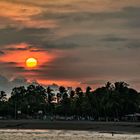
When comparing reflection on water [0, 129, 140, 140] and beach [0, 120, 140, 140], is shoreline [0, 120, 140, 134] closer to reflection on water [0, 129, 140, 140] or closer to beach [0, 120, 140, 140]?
beach [0, 120, 140, 140]

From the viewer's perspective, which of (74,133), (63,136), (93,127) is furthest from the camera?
(93,127)

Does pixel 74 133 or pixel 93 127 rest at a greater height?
pixel 93 127

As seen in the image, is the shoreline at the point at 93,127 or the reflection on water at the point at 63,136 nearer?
the reflection on water at the point at 63,136

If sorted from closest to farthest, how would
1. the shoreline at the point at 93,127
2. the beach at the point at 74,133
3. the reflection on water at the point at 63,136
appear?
1. the reflection on water at the point at 63,136
2. the beach at the point at 74,133
3. the shoreline at the point at 93,127

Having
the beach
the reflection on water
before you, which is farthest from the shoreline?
the reflection on water

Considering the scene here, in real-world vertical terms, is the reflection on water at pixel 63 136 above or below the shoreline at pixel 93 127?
below

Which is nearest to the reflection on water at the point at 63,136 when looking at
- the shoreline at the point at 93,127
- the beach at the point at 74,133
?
the beach at the point at 74,133

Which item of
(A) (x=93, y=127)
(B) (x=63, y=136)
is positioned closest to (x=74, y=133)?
(B) (x=63, y=136)

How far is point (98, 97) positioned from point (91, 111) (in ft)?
28.7

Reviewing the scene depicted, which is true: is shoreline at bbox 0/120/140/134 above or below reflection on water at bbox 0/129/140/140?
above

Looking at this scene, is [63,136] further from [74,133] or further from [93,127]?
[93,127]

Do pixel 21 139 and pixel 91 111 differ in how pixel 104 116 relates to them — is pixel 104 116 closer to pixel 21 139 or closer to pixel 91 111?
pixel 91 111

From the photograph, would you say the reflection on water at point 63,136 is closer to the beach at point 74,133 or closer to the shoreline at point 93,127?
the beach at point 74,133

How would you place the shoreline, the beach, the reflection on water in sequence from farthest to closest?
the shoreline
the beach
the reflection on water
